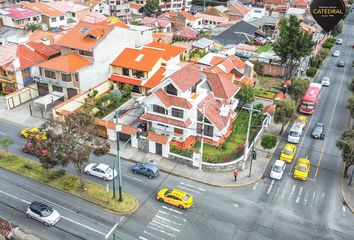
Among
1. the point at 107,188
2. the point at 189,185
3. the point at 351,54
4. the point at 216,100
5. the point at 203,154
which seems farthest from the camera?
the point at 351,54

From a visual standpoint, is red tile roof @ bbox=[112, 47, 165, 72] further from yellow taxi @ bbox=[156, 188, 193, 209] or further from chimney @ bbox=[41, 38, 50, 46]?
yellow taxi @ bbox=[156, 188, 193, 209]

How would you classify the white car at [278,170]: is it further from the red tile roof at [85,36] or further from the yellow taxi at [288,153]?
the red tile roof at [85,36]

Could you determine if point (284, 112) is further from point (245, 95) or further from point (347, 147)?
point (347, 147)

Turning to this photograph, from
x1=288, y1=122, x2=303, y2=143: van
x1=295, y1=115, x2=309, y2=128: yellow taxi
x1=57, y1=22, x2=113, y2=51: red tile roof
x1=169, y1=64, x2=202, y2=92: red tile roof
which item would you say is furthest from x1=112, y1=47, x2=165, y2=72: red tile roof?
x1=295, y1=115, x2=309, y2=128: yellow taxi

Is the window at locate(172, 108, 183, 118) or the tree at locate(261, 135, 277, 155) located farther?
the window at locate(172, 108, 183, 118)

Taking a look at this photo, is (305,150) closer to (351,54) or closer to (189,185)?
(189,185)

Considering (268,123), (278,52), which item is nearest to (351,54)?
(278,52)
